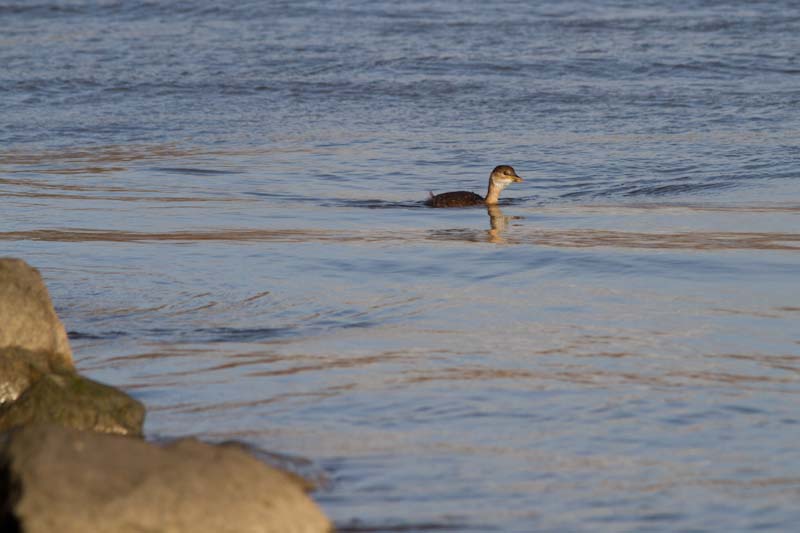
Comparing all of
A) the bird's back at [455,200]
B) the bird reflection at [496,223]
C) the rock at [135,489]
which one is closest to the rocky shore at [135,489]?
the rock at [135,489]

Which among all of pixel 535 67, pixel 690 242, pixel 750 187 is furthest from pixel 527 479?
pixel 535 67

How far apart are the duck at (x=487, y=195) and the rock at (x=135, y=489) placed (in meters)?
8.44

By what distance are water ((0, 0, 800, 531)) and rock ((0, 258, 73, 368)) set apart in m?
0.59

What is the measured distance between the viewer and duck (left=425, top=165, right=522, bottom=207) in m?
13.2

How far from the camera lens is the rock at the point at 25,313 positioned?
621 centimetres

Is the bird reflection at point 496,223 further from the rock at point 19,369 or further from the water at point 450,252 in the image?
the rock at point 19,369

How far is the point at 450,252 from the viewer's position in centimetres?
1084

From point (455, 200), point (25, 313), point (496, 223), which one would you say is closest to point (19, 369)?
point (25, 313)

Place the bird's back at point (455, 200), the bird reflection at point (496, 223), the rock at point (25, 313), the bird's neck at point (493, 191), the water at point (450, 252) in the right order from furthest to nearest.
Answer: the bird's neck at point (493, 191), the bird's back at point (455, 200), the bird reflection at point (496, 223), the rock at point (25, 313), the water at point (450, 252)

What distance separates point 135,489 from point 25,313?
1.97 meters

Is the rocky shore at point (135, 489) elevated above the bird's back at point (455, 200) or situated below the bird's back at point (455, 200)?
above

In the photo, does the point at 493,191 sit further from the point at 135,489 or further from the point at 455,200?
the point at 135,489

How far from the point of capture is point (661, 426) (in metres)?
6.37

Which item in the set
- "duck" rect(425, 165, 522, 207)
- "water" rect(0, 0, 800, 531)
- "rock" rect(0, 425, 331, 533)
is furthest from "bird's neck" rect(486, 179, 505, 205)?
"rock" rect(0, 425, 331, 533)
